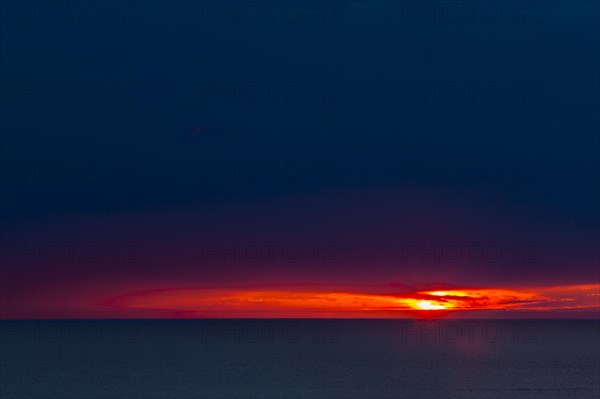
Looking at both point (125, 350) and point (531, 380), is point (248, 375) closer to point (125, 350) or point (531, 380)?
point (531, 380)

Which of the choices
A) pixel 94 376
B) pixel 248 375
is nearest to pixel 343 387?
pixel 248 375

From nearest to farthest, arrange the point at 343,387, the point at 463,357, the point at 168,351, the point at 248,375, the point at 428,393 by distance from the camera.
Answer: the point at 428,393 < the point at 343,387 < the point at 248,375 < the point at 463,357 < the point at 168,351

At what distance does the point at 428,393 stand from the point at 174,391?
79.2 ft

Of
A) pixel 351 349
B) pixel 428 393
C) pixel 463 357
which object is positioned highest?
pixel 351 349

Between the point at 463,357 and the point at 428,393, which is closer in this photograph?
the point at 428,393

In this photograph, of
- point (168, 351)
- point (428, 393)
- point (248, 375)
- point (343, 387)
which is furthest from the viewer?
point (168, 351)

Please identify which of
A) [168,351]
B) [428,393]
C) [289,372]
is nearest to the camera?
[428,393]

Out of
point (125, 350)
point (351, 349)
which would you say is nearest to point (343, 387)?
point (351, 349)

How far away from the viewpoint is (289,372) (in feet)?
314

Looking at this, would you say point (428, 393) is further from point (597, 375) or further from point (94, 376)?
point (94, 376)

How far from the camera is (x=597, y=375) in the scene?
92500 mm

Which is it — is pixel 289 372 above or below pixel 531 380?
above

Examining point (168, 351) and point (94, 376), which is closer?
point (94, 376)

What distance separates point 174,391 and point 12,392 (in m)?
16.5
